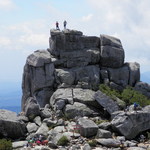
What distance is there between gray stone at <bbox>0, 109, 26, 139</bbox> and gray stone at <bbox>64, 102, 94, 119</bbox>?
7.37 m

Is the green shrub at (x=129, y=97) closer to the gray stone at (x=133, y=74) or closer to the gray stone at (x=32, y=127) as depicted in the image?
the gray stone at (x=133, y=74)

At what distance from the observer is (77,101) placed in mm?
44562

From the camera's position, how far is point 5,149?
29.8 metres

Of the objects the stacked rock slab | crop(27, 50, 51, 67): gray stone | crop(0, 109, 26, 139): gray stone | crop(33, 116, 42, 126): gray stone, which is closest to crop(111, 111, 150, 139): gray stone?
crop(33, 116, 42, 126): gray stone

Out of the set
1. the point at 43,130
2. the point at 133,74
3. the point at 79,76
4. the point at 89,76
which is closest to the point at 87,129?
the point at 43,130

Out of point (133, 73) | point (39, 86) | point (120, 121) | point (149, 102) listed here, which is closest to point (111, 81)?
point (133, 73)

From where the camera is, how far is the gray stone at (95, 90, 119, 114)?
42594mm

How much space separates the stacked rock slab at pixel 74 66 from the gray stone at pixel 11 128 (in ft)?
46.2

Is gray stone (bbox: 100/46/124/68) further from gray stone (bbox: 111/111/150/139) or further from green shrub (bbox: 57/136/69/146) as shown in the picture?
green shrub (bbox: 57/136/69/146)

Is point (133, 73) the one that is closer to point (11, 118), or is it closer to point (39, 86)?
point (39, 86)

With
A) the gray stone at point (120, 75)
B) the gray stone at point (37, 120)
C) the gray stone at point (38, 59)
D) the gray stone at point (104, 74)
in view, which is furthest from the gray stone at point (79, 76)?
the gray stone at point (37, 120)

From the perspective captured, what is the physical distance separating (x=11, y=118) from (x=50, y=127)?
5.57 meters

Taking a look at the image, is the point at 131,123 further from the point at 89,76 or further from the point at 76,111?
the point at 89,76

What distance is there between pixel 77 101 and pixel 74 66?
1232 centimetres
